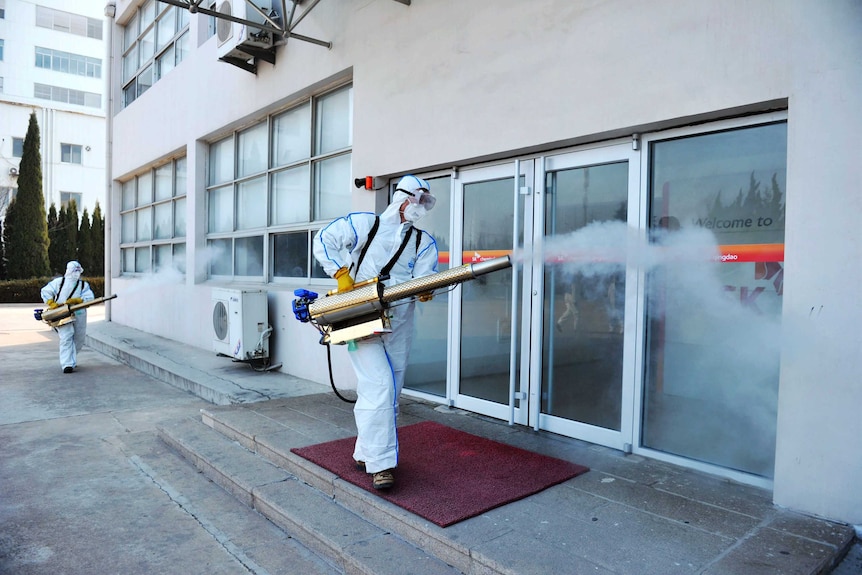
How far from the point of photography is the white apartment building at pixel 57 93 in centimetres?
3191

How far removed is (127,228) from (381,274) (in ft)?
41.8

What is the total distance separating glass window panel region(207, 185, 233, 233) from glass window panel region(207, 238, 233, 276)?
0.69 ft

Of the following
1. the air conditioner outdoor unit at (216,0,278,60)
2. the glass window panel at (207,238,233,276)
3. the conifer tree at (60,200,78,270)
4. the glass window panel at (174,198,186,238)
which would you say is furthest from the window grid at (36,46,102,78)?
the air conditioner outdoor unit at (216,0,278,60)

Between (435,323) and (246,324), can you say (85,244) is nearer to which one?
(246,324)

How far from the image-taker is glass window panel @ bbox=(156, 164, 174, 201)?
11.9 metres

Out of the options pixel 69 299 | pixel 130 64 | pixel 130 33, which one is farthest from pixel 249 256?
pixel 130 33

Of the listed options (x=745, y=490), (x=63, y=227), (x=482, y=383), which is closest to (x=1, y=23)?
(x=63, y=227)

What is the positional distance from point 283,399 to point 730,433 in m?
4.02

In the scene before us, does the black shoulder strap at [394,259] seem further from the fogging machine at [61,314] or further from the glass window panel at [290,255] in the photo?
the fogging machine at [61,314]

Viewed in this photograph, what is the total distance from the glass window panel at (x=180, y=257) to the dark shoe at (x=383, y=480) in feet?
28.6

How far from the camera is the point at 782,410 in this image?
10.7 feet

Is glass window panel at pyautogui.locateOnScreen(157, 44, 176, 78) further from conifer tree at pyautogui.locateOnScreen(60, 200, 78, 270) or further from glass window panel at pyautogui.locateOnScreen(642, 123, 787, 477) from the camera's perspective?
conifer tree at pyautogui.locateOnScreen(60, 200, 78, 270)

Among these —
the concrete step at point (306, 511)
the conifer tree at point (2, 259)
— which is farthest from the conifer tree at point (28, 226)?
the concrete step at point (306, 511)

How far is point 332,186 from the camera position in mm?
7176
